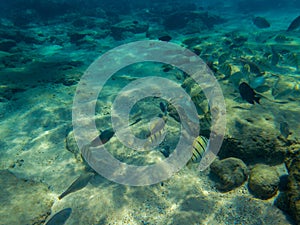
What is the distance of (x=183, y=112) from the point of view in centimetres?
489

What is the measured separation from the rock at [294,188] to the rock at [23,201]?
3.57 metres

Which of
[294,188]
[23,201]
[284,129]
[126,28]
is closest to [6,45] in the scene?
[126,28]

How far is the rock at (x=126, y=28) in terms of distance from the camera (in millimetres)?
15347

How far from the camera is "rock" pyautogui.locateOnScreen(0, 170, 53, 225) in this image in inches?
121

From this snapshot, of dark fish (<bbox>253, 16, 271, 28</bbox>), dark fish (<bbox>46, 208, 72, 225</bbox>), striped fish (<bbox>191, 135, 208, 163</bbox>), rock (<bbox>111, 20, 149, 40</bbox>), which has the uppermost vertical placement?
striped fish (<bbox>191, 135, 208, 163</bbox>)

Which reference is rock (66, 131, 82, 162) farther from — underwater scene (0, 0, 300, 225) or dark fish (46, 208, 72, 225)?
dark fish (46, 208, 72, 225)

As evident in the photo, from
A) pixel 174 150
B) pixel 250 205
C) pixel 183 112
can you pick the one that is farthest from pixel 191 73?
pixel 250 205

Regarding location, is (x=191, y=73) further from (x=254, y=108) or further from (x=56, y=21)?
(x=56, y=21)

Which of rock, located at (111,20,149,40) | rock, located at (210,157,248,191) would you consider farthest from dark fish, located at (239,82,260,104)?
rock, located at (111,20,149,40)

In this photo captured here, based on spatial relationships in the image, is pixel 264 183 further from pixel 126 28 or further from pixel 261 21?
pixel 126 28

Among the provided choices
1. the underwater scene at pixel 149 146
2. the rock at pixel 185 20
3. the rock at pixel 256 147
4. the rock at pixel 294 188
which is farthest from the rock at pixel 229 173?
the rock at pixel 185 20

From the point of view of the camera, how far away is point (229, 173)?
349cm

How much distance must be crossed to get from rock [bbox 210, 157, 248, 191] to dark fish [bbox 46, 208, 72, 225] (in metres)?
2.48

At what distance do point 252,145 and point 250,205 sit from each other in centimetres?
110
